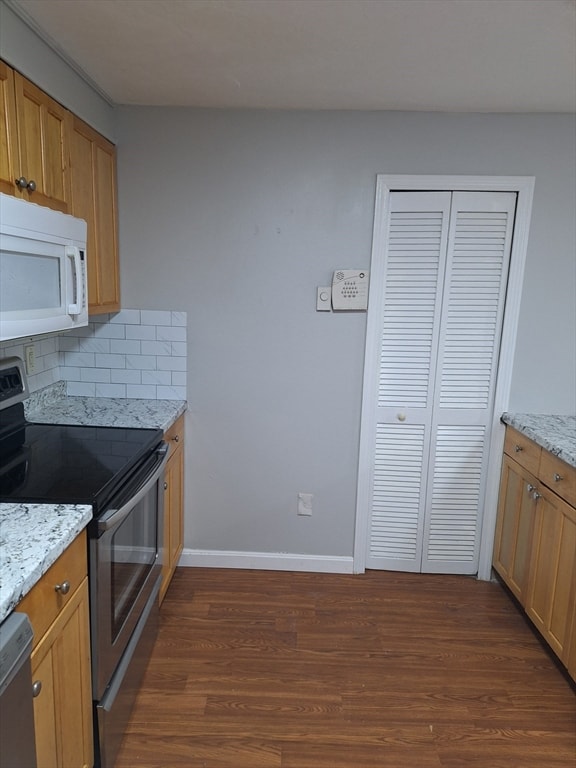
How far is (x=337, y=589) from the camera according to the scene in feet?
8.56

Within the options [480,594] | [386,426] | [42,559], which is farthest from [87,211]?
[480,594]

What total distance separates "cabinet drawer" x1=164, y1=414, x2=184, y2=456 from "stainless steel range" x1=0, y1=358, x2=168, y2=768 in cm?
25

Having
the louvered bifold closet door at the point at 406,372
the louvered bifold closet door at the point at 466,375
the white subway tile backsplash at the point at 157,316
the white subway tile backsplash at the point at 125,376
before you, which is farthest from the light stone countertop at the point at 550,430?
the white subway tile backsplash at the point at 125,376

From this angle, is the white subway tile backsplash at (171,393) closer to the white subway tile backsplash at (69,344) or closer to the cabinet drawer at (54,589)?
the white subway tile backsplash at (69,344)

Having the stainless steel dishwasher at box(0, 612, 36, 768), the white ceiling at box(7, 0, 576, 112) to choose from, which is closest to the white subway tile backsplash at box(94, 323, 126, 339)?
the white ceiling at box(7, 0, 576, 112)

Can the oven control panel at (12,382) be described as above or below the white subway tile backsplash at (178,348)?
below

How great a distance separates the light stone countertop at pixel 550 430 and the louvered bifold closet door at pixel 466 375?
172mm

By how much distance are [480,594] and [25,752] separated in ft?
7.28

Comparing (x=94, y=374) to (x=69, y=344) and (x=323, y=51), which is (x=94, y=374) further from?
(x=323, y=51)

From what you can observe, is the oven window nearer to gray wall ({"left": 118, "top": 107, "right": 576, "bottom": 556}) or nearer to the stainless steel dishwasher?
the stainless steel dishwasher

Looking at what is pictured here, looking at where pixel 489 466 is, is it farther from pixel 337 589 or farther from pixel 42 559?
pixel 42 559

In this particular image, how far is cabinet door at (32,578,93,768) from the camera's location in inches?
45.8

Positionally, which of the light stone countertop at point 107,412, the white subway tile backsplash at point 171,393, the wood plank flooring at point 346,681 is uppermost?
the white subway tile backsplash at point 171,393

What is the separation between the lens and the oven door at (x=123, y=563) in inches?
56.1
